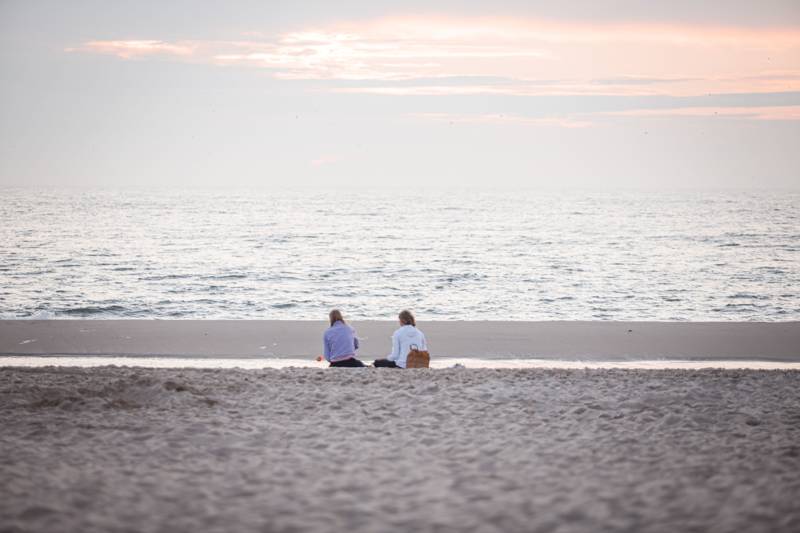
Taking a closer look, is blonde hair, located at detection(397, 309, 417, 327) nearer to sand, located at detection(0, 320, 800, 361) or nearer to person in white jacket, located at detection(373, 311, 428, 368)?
person in white jacket, located at detection(373, 311, 428, 368)

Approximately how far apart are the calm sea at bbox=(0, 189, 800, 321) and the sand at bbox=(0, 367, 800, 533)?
9531mm

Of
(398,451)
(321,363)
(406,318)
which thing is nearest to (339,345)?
(406,318)

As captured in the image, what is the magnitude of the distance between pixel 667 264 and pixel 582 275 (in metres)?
5.73

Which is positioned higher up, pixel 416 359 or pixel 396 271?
pixel 396 271

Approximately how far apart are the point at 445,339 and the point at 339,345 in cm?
389

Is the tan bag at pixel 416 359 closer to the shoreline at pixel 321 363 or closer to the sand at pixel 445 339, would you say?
the shoreline at pixel 321 363

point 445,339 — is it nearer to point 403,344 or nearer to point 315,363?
point 315,363

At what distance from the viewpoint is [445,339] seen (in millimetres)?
13805

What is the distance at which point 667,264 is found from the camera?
31.0 metres

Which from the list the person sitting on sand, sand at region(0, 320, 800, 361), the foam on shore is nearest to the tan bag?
the person sitting on sand

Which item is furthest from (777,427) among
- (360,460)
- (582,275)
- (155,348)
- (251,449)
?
(582,275)

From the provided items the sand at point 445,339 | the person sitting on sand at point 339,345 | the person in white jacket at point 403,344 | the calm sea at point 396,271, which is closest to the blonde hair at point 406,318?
the person in white jacket at point 403,344

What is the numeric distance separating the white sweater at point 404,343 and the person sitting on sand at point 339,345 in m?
0.50

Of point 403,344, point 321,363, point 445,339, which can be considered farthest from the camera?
point 445,339
